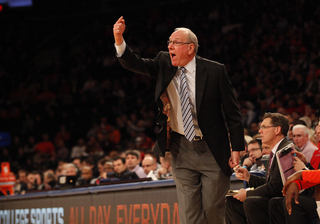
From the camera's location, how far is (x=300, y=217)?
3660mm

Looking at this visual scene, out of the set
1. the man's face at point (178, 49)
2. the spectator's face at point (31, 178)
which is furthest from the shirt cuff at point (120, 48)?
the spectator's face at point (31, 178)

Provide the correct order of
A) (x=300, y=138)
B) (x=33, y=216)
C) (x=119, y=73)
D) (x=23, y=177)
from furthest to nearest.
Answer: (x=119, y=73), (x=23, y=177), (x=33, y=216), (x=300, y=138)

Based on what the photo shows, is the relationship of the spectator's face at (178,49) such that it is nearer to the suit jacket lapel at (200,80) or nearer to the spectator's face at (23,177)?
the suit jacket lapel at (200,80)

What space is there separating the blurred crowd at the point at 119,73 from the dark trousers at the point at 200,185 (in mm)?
5241

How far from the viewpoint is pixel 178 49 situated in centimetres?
326

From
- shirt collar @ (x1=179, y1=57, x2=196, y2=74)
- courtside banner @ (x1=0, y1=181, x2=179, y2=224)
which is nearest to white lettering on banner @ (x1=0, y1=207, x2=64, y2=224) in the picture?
courtside banner @ (x1=0, y1=181, x2=179, y2=224)

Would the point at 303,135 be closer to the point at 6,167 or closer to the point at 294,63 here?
the point at 294,63

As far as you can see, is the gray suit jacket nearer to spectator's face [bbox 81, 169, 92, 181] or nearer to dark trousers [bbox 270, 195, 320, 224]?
dark trousers [bbox 270, 195, 320, 224]

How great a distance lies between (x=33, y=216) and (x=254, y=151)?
3.88 meters

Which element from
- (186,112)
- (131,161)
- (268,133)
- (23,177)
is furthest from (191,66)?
(23,177)

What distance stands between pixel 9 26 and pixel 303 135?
1535cm

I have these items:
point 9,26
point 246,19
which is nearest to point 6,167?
point 246,19

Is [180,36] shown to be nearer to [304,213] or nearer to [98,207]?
[304,213]

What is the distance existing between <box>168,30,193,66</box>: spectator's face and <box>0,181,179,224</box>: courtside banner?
7.10 ft
